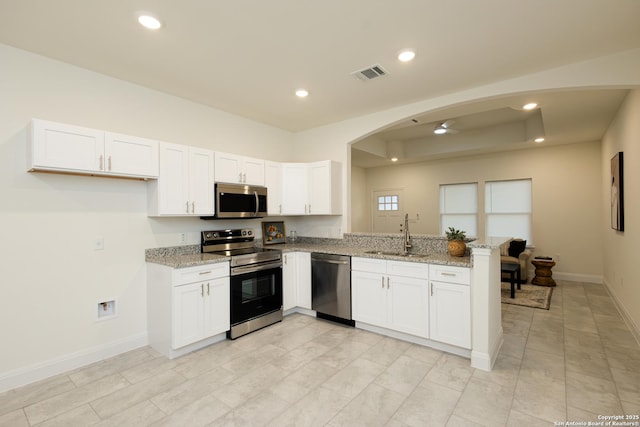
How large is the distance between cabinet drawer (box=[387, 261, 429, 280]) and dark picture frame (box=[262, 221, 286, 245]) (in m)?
1.97

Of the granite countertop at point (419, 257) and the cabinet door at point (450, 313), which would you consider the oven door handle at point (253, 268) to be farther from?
the cabinet door at point (450, 313)

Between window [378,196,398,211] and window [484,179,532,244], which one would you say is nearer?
window [484,179,532,244]

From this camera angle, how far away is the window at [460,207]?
6711 millimetres

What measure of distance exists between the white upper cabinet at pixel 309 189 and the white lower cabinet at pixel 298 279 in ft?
2.27

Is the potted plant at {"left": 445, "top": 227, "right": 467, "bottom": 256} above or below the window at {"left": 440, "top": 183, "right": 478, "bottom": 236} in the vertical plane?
below

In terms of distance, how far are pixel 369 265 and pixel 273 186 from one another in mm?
1747

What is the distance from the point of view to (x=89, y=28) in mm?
2232

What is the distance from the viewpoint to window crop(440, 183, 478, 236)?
6.71 meters

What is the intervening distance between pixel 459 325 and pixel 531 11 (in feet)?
8.43

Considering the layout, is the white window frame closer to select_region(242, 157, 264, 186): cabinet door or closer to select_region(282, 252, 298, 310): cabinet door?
select_region(282, 252, 298, 310): cabinet door

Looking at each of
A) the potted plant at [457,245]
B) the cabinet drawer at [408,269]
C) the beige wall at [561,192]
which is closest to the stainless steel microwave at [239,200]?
the cabinet drawer at [408,269]

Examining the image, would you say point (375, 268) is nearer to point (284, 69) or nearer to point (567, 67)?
point (284, 69)

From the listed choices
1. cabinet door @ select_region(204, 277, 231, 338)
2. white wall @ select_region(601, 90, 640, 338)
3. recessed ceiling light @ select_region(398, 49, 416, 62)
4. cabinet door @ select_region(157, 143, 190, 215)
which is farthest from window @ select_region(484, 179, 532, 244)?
cabinet door @ select_region(157, 143, 190, 215)

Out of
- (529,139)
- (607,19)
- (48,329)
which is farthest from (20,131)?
(529,139)
